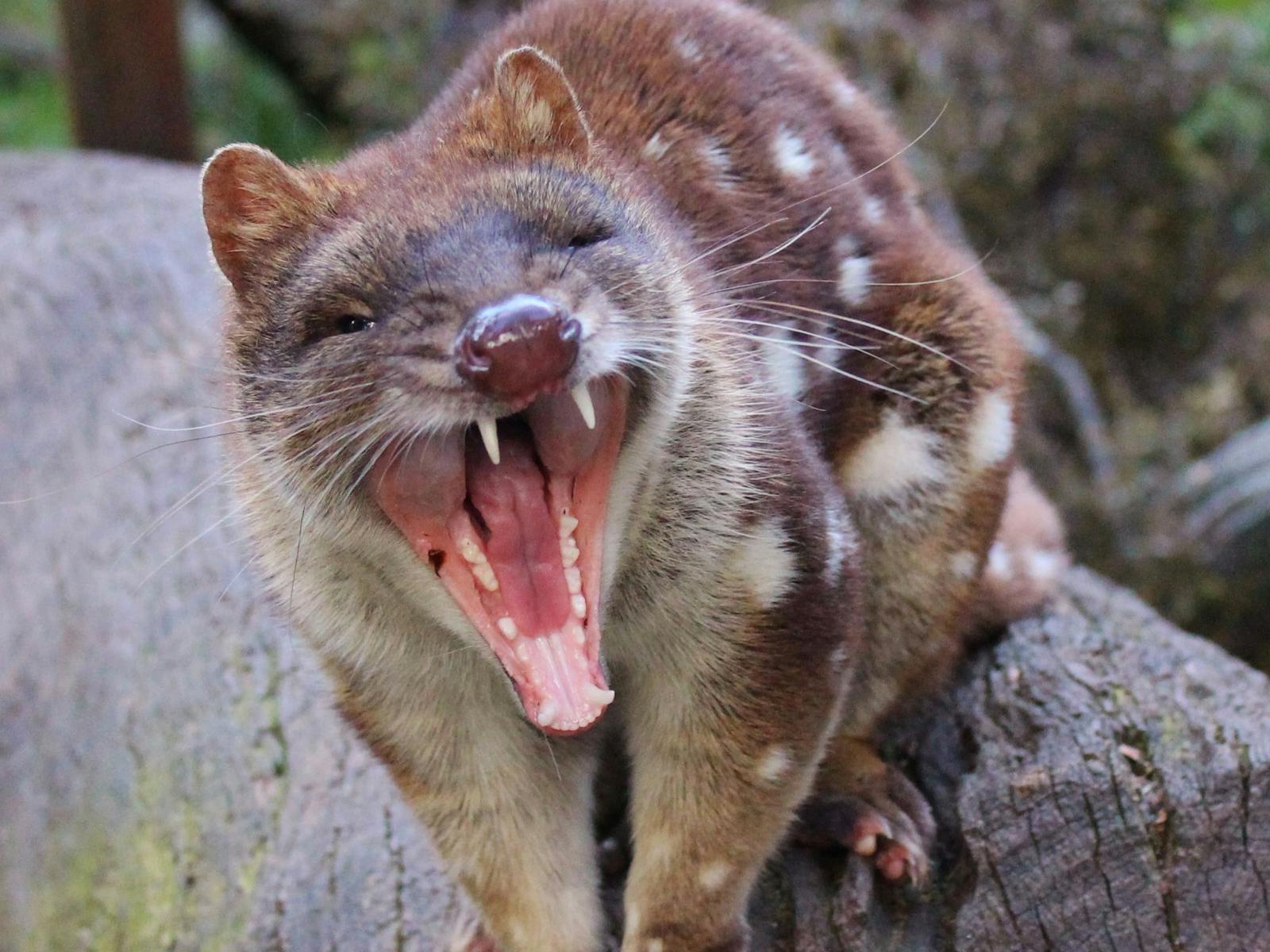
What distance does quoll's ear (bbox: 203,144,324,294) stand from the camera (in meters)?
2.41

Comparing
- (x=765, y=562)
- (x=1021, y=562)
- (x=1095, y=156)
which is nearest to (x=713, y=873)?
(x=765, y=562)

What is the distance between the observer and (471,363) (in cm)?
196

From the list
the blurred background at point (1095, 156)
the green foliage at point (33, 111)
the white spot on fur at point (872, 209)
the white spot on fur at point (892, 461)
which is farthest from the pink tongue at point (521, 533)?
the green foliage at point (33, 111)

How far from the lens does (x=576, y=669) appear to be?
7.02 feet

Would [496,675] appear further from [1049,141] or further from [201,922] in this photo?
[1049,141]

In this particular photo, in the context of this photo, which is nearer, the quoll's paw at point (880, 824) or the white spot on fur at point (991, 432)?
the quoll's paw at point (880, 824)

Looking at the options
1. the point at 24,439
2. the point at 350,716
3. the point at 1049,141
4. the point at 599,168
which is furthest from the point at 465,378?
the point at 1049,141

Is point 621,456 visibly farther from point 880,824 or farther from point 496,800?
point 880,824

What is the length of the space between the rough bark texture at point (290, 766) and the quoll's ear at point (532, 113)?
826 millimetres

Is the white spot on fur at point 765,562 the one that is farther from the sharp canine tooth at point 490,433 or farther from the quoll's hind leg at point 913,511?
the sharp canine tooth at point 490,433

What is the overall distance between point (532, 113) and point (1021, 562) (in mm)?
1677

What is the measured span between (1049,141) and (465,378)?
567 cm

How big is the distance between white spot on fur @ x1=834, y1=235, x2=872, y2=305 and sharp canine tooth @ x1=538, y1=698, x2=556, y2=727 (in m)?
1.31

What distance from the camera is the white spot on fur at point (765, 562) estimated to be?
2.46m
